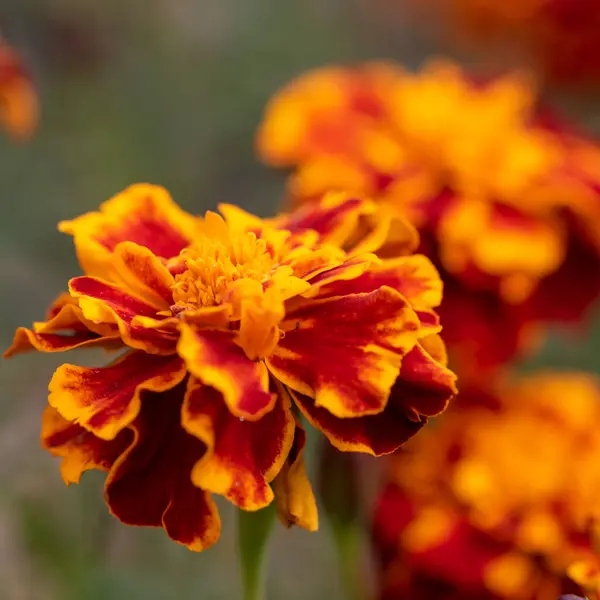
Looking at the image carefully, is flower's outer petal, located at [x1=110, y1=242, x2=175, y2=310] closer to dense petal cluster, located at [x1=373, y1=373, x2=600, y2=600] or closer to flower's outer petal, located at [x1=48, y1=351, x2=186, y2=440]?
flower's outer petal, located at [x1=48, y1=351, x2=186, y2=440]

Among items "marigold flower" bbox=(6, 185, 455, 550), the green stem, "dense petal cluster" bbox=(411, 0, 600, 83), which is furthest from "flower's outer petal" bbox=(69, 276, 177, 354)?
"dense petal cluster" bbox=(411, 0, 600, 83)

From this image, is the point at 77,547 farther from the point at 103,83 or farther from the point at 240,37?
the point at 240,37

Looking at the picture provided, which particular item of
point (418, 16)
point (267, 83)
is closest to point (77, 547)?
point (267, 83)

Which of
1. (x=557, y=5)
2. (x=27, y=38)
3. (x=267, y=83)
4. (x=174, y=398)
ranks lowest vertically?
(x=267, y=83)

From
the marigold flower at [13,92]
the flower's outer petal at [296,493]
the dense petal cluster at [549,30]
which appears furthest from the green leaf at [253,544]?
the dense petal cluster at [549,30]

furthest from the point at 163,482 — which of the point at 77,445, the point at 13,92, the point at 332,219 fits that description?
the point at 13,92

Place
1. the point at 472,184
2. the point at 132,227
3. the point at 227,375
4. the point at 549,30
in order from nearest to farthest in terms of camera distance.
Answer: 1. the point at 227,375
2. the point at 132,227
3. the point at 472,184
4. the point at 549,30

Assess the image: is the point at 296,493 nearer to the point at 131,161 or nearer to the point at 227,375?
the point at 227,375
